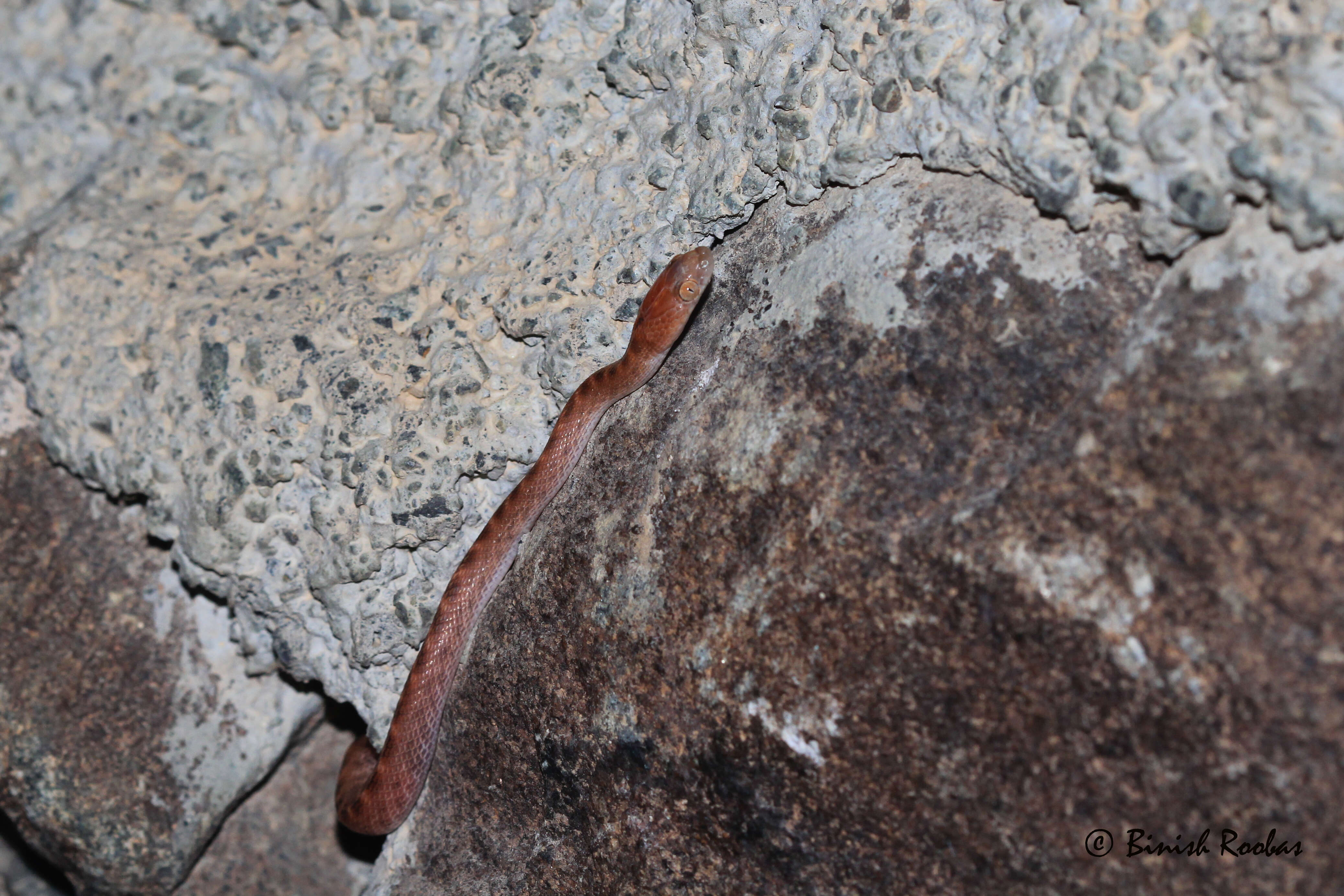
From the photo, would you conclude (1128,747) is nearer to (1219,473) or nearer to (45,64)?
(1219,473)

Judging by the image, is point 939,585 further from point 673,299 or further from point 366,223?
point 366,223

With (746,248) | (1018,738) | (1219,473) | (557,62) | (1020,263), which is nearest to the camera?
(1219,473)

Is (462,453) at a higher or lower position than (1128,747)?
higher

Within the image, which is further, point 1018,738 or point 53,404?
point 53,404

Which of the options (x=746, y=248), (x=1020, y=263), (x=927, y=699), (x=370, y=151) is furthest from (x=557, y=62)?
(x=927, y=699)

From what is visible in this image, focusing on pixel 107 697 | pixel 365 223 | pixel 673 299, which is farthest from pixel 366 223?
pixel 107 697

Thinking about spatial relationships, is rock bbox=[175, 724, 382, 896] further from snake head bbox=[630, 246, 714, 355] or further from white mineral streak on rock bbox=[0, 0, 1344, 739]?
snake head bbox=[630, 246, 714, 355]

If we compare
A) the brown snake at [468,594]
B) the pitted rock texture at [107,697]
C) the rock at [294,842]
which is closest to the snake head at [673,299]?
the brown snake at [468,594]
